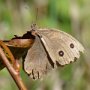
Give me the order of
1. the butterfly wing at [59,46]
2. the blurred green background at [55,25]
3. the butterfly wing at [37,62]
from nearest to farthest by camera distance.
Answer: the butterfly wing at [37,62], the butterfly wing at [59,46], the blurred green background at [55,25]

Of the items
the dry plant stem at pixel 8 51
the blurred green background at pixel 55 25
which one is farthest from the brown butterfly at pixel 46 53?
the blurred green background at pixel 55 25

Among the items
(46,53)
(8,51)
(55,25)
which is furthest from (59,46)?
(55,25)

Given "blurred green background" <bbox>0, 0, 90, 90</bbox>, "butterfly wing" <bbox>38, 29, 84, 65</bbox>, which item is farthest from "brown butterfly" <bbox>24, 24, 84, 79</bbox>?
"blurred green background" <bbox>0, 0, 90, 90</bbox>

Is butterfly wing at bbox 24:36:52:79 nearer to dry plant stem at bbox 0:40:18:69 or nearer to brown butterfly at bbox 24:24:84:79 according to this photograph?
brown butterfly at bbox 24:24:84:79

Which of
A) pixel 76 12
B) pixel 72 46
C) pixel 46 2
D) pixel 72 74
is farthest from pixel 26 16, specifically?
pixel 72 46

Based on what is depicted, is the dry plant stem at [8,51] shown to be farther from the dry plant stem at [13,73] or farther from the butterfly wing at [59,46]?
the butterfly wing at [59,46]

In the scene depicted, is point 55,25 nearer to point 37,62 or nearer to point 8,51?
point 37,62

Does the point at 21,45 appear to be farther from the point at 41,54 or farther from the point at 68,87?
the point at 68,87
